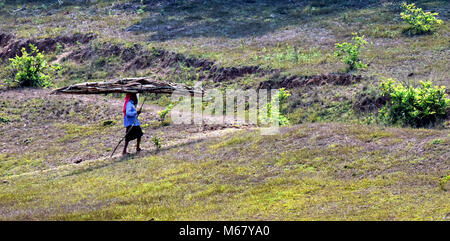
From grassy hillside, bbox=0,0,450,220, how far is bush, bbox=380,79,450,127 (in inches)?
21.7

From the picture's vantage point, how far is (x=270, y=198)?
11.8 meters

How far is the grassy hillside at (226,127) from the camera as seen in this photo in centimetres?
1168

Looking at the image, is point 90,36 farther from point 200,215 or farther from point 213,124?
point 200,215

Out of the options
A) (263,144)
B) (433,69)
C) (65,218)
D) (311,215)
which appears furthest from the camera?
(433,69)

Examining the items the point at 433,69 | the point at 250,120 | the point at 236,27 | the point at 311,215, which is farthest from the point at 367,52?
the point at 311,215

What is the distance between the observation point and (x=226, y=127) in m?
20.7

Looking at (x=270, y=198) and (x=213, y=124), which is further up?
(x=270, y=198)

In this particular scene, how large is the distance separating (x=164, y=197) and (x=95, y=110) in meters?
14.5

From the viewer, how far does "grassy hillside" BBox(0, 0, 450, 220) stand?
11680 millimetres

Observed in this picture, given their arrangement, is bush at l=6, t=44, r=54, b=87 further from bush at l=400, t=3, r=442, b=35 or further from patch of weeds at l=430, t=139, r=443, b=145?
patch of weeds at l=430, t=139, r=443, b=145

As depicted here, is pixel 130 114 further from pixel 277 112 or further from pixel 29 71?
pixel 29 71

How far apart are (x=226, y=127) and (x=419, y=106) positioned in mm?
7069

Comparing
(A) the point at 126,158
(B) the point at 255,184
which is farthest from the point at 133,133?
(B) the point at 255,184

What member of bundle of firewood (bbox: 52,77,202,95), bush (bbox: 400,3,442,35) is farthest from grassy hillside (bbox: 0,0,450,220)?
bundle of firewood (bbox: 52,77,202,95)
